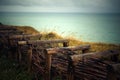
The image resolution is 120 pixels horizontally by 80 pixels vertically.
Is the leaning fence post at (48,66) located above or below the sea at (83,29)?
above

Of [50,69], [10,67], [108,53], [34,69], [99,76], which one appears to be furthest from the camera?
[10,67]

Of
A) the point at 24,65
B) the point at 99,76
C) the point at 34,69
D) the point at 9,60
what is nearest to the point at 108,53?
the point at 99,76

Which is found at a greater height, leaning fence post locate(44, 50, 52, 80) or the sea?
leaning fence post locate(44, 50, 52, 80)

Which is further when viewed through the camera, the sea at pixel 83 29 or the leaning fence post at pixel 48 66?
the sea at pixel 83 29

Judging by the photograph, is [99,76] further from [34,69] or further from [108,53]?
[34,69]

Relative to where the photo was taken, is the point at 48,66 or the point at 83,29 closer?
the point at 48,66

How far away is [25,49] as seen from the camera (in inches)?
260

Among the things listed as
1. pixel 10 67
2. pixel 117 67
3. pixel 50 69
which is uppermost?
pixel 117 67

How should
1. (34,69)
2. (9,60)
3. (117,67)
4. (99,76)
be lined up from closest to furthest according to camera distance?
(117,67) → (99,76) → (34,69) → (9,60)

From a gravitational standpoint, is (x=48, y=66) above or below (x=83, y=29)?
above

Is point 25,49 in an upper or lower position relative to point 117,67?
lower

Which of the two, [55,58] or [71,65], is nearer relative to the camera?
[71,65]

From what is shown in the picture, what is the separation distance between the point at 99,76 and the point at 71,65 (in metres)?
0.62

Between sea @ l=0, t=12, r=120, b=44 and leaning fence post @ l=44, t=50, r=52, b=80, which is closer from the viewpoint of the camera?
leaning fence post @ l=44, t=50, r=52, b=80
